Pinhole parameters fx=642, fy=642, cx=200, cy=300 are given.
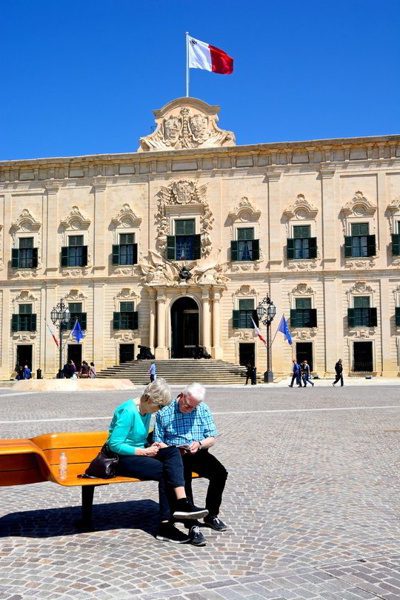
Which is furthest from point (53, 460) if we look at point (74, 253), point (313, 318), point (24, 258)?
point (24, 258)

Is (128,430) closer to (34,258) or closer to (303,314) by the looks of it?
(303,314)

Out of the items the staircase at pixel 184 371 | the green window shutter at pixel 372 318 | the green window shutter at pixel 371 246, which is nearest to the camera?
the staircase at pixel 184 371

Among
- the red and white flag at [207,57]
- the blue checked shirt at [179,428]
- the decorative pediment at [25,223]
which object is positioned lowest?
the blue checked shirt at [179,428]

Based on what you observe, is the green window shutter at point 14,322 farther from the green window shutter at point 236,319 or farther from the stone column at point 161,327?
the green window shutter at point 236,319

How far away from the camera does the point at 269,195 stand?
38062 mm

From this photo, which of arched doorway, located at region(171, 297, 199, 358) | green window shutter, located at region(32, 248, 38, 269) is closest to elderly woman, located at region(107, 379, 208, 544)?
arched doorway, located at region(171, 297, 199, 358)

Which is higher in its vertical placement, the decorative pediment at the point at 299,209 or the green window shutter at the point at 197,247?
the decorative pediment at the point at 299,209

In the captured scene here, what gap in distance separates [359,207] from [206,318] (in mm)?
10973

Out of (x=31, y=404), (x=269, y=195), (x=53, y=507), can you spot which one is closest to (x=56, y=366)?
(x=269, y=195)

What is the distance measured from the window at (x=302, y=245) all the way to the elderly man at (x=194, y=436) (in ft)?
106

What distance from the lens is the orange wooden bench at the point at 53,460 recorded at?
509 centimetres

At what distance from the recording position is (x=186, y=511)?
5055 mm

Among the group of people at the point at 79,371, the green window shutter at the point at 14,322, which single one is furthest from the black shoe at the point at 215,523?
the green window shutter at the point at 14,322

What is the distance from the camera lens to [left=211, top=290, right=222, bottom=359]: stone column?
37.0m
